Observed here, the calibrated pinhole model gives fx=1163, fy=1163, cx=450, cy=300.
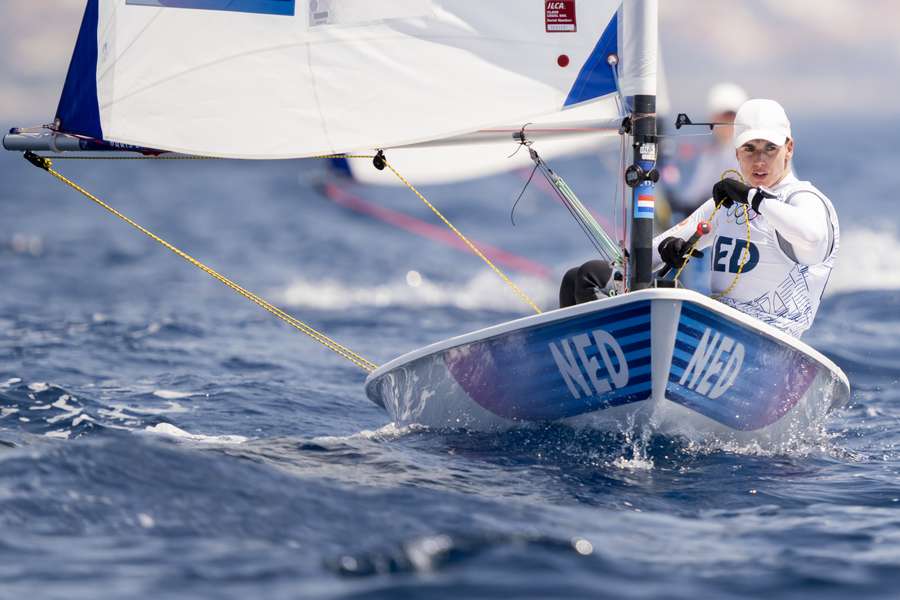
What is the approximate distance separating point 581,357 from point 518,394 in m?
0.43

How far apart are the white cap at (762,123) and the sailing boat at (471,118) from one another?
1.58 ft

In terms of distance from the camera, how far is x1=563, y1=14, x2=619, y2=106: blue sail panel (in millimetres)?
5359

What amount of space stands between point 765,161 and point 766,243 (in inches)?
15.2

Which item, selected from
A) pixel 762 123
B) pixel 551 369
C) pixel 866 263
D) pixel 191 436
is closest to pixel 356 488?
pixel 551 369

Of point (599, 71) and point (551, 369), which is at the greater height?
point (599, 71)

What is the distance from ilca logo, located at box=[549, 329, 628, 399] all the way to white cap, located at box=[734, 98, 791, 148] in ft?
4.14

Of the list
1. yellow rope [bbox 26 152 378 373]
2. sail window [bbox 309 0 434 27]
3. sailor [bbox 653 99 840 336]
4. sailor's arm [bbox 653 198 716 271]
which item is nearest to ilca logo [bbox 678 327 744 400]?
sailor [bbox 653 99 840 336]

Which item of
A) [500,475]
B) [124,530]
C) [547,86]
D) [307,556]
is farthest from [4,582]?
[547,86]

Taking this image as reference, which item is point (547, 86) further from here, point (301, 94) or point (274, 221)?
point (274, 221)

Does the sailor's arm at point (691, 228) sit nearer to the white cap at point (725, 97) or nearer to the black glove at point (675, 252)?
the black glove at point (675, 252)

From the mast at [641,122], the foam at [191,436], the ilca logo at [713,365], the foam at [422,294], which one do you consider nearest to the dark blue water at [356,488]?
the foam at [191,436]

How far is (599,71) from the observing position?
17.7ft

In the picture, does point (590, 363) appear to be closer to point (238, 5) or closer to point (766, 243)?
point (766, 243)

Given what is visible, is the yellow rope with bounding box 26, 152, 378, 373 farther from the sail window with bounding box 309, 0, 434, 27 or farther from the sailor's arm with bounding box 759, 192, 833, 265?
the sailor's arm with bounding box 759, 192, 833, 265
